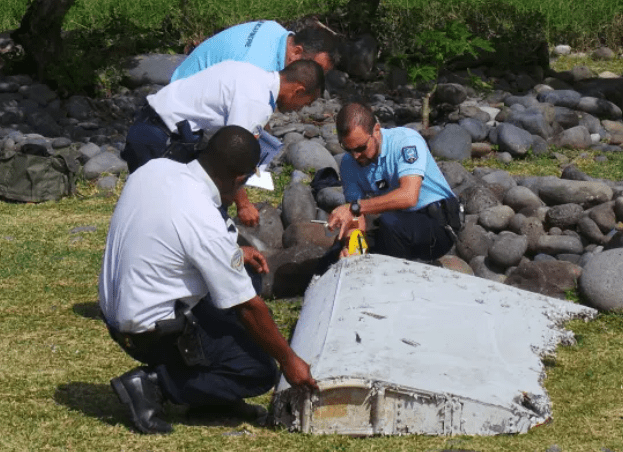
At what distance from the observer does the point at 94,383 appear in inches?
221

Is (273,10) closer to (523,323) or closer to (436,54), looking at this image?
(436,54)

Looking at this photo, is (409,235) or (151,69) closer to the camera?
(409,235)

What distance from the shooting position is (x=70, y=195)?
9945mm

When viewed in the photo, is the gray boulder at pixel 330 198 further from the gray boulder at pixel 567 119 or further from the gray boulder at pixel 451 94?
the gray boulder at pixel 451 94

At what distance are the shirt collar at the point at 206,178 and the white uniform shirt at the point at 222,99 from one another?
1.11 meters

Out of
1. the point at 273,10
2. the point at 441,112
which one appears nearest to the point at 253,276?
the point at 441,112

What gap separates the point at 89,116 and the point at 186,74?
6557 millimetres

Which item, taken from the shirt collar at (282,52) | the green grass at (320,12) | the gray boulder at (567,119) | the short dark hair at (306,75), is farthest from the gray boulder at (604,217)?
the green grass at (320,12)

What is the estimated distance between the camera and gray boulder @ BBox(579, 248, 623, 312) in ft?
21.8

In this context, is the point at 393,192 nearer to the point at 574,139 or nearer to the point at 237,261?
the point at 237,261

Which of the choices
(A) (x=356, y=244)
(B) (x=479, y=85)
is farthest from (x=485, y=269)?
(B) (x=479, y=85)

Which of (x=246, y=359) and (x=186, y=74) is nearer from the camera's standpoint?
(x=246, y=359)

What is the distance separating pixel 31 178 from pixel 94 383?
175 inches

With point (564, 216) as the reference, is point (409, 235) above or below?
above
